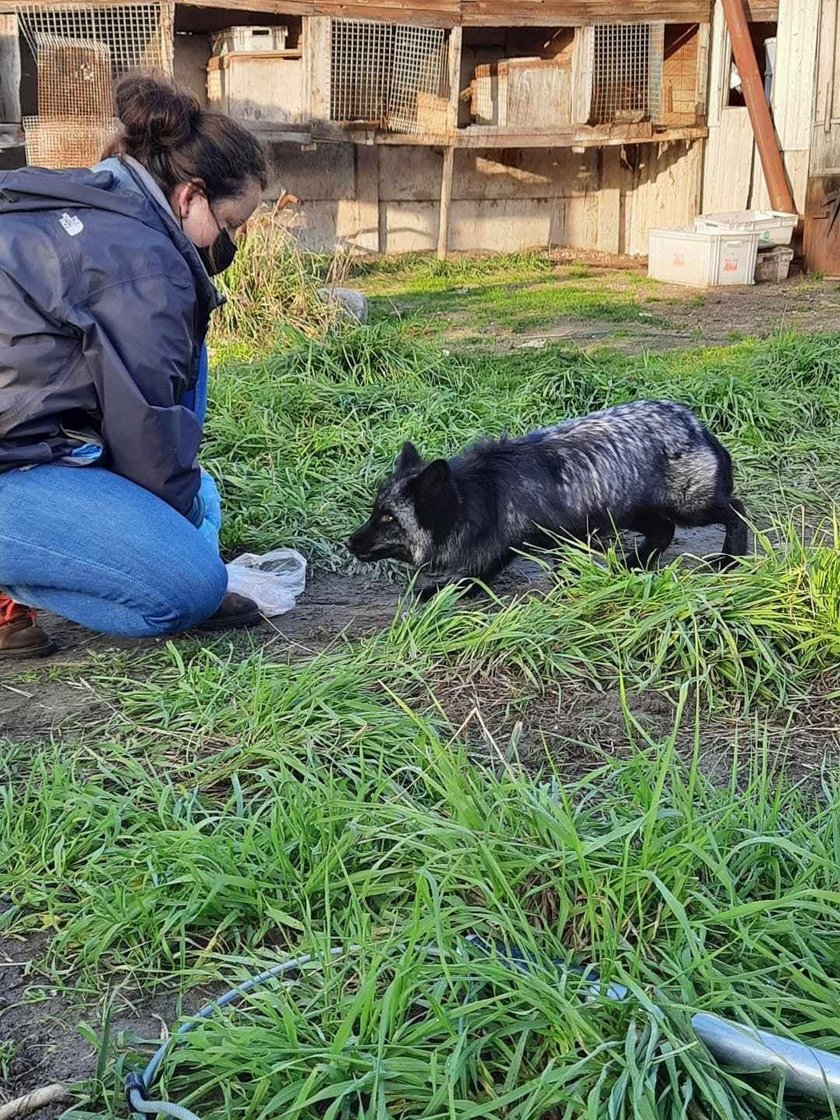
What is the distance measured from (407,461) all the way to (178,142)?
57.2 inches

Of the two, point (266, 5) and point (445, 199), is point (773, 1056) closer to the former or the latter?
point (266, 5)

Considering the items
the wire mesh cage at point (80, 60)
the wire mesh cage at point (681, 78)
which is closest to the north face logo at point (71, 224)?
the wire mesh cage at point (80, 60)

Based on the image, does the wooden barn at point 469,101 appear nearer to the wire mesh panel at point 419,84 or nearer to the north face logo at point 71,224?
the wire mesh panel at point 419,84

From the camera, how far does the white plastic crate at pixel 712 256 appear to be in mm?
11531

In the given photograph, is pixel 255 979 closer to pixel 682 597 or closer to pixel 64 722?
pixel 64 722

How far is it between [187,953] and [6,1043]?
0.37 m

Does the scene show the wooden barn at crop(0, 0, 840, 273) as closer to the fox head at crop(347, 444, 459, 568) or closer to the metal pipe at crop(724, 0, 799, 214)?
the metal pipe at crop(724, 0, 799, 214)

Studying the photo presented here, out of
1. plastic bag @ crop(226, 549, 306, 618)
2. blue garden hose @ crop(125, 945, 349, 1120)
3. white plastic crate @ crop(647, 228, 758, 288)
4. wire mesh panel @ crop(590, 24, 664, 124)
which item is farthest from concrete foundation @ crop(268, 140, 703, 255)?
blue garden hose @ crop(125, 945, 349, 1120)

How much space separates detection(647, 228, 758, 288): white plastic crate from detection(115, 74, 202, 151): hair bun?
8774mm

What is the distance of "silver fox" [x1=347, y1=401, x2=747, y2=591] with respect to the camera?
4352mm

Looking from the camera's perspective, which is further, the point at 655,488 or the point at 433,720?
the point at 655,488

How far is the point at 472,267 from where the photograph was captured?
13.6 m

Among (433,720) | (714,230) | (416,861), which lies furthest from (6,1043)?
(714,230)

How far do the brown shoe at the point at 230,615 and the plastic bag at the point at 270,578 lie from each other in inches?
3.0
